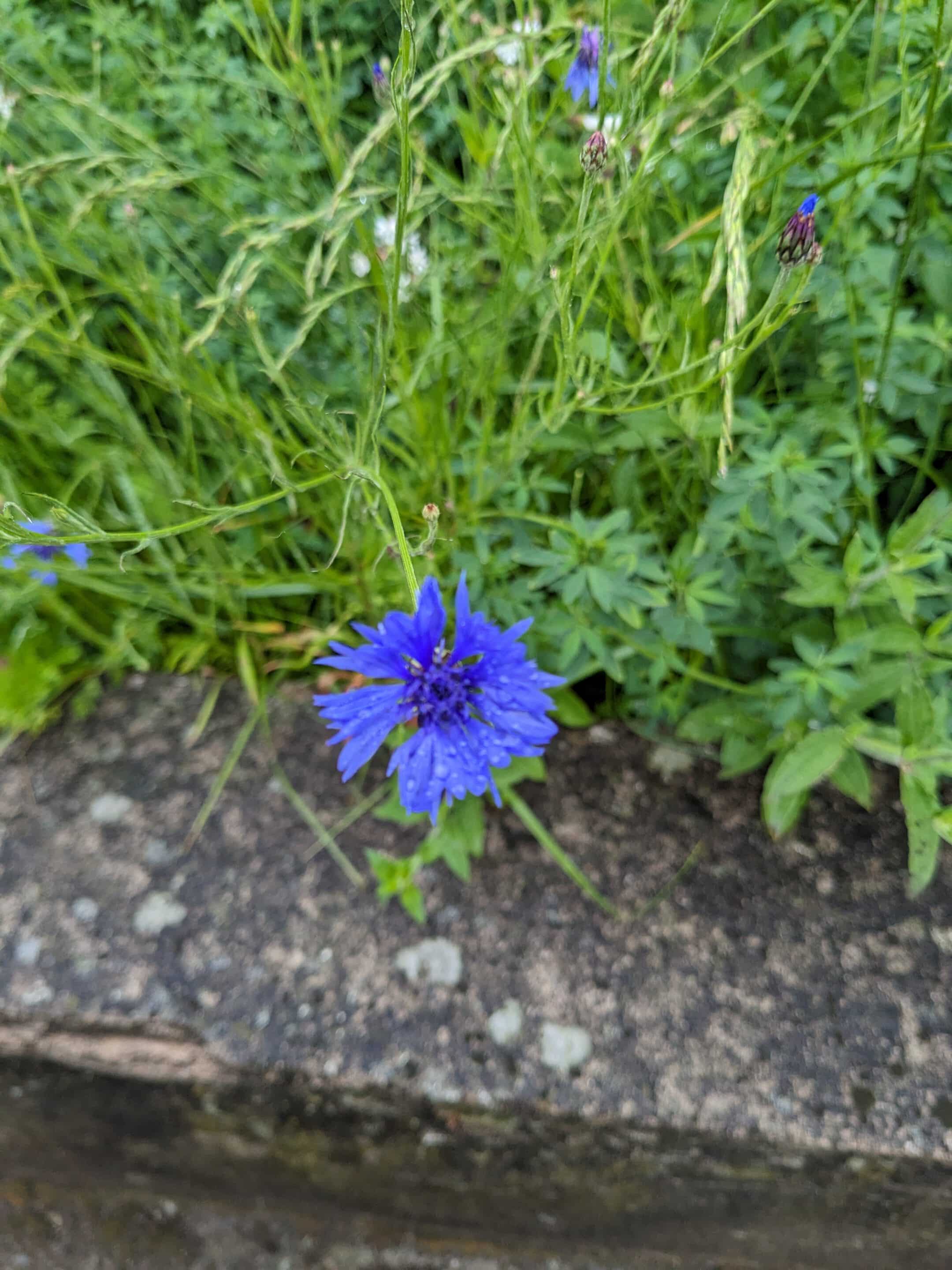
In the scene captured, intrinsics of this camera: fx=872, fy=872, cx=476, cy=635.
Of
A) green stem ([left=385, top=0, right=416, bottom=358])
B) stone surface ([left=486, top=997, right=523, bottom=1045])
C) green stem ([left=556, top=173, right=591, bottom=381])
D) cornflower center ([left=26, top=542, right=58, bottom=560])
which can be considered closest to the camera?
green stem ([left=385, top=0, right=416, bottom=358])

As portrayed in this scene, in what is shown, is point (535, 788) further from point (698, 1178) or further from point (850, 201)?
point (850, 201)

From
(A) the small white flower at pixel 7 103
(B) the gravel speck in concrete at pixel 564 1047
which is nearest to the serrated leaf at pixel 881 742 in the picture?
(B) the gravel speck in concrete at pixel 564 1047

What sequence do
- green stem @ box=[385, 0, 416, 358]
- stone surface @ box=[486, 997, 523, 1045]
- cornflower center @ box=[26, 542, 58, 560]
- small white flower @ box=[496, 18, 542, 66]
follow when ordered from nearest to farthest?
green stem @ box=[385, 0, 416, 358], small white flower @ box=[496, 18, 542, 66], stone surface @ box=[486, 997, 523, 1045], cornflower center @ box=[26, 542, 58, 560]

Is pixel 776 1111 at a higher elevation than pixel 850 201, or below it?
below

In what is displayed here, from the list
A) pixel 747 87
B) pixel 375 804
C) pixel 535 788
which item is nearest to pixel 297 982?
pixel 375 804

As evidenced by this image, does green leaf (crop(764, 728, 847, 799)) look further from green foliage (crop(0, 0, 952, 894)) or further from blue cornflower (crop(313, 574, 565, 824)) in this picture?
blue cornflower (crop(313, 574, 565, 824))

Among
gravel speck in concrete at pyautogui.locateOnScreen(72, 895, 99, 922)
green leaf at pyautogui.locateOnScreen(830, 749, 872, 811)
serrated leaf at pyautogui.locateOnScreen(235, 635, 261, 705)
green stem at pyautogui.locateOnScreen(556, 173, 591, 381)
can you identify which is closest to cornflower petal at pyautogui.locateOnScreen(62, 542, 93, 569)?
serrated leaf at pyautogui.locateOnScreen(235, 635, 261, 705)
